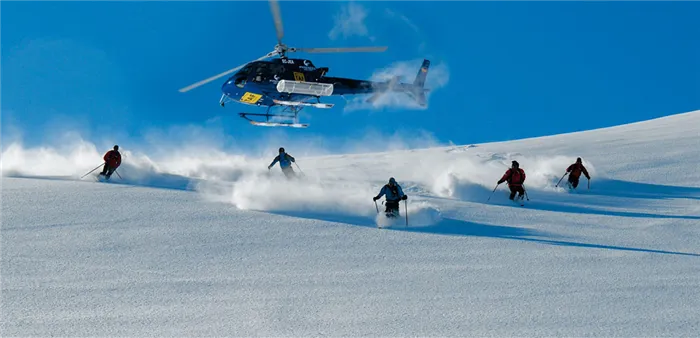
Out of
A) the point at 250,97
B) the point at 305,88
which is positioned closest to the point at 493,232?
the point at 305,88

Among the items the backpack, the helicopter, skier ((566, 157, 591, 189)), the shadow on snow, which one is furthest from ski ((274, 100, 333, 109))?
the shadow on snow

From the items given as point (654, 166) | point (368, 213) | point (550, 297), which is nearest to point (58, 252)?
point (368, 213)

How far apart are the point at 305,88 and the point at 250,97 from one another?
68.8 inches

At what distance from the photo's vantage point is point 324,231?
12.1m

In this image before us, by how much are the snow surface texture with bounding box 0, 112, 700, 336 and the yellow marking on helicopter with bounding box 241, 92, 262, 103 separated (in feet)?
12.1

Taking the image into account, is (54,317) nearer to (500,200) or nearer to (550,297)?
(550,297)

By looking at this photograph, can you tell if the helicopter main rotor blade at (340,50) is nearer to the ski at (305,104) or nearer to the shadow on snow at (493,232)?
the ski at (305,104)

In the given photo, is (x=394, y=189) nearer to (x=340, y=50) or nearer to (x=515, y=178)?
(x=515, y=178)

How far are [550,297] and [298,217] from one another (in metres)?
6.09

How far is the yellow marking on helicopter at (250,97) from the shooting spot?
2242cm

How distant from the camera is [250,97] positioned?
22516 millimetres

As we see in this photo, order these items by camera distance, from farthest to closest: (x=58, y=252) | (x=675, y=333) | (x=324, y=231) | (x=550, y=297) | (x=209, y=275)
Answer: (x=324, y=231) → (x=58, y=252) → (x=209, y=275) → (x=550, y=297) → (x=675, y=333)

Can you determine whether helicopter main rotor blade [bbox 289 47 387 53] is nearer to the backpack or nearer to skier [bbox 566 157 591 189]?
skier [bbox 566 157 591 189]

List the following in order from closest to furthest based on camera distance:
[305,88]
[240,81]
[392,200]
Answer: [392,200] < [240,81] < [305,88]
